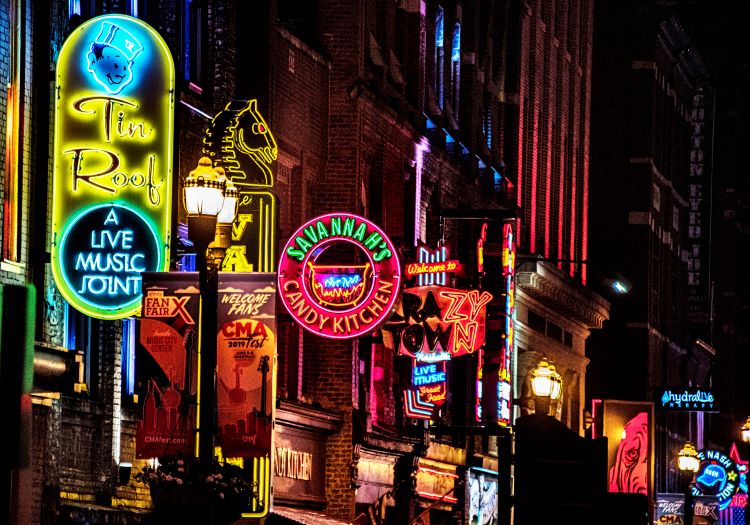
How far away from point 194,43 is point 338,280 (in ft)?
13.5

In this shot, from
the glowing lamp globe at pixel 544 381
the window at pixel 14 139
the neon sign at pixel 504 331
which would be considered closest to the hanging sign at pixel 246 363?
the window at pixel 14 139

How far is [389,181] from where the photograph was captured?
3228 cm

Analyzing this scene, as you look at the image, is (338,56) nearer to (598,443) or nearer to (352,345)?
(352,345)

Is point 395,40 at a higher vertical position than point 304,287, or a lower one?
higher

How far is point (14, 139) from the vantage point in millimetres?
16594

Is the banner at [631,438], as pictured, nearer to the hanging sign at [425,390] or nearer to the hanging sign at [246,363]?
the hanging sign at [425,390]

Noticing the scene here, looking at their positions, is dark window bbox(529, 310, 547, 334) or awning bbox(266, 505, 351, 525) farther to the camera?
dark window bbox(529, 310, 547, 334)

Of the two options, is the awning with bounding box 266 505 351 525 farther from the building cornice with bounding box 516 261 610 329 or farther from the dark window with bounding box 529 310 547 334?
the dark window with bounding box 529 310 547 334

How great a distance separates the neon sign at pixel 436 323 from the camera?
28.2 m

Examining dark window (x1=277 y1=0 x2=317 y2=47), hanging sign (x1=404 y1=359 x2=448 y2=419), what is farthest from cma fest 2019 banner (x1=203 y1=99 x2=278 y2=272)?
hanging sign (x1=404 y1=359 x2=448 y2=419)

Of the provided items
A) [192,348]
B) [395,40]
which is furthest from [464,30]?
[192,348]

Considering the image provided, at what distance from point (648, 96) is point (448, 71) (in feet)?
101

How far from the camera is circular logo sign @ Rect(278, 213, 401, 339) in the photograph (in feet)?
78.8

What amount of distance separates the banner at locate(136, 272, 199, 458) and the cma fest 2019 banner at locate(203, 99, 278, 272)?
4.15m
